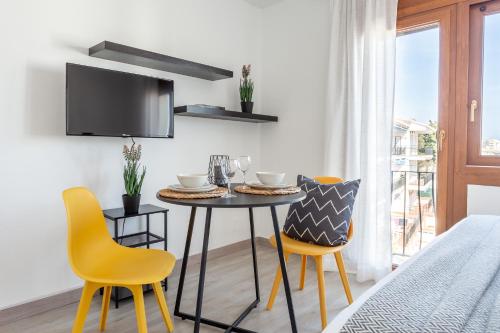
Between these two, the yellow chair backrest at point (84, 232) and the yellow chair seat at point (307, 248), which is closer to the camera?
the yellow chair backrest at point (84, 232)

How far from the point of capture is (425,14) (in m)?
2.67

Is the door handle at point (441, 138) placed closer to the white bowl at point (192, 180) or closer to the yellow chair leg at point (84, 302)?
the white bowl at point (192, 180)

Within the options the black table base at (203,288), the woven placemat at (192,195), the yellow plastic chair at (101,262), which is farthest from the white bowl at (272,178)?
the yellow plastic chair at (101,262)

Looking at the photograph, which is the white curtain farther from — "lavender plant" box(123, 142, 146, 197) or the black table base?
"lavender plant" box(123, 142, 146, 197)

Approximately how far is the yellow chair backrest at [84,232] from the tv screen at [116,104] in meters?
0.57

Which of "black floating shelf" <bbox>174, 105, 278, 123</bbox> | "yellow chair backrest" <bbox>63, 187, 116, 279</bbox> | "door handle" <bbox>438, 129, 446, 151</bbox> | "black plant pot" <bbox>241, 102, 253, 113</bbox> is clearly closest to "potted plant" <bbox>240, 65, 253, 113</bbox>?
"black plant pot" <bbox>241, 102, 253, 113</bbox>

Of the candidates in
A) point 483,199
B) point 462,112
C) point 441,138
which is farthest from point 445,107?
point 483,199

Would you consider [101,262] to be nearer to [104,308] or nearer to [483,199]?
[104,308]

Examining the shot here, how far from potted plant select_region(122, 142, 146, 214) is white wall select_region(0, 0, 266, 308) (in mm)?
163

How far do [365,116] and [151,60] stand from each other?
174cm

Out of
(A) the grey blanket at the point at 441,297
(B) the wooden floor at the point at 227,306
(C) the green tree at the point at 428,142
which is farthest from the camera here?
(C) the green tree at the point at 428,142

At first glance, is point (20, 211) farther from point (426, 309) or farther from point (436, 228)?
point (436, 228)

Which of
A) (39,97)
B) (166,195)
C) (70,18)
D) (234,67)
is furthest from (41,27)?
(234,67)

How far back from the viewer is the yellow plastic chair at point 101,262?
1.60m
